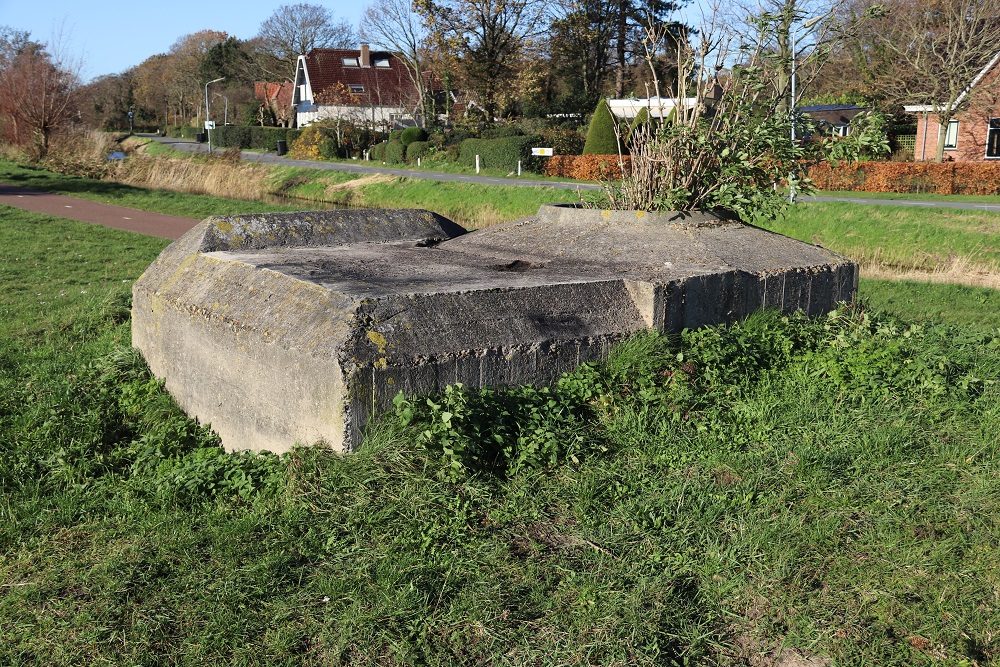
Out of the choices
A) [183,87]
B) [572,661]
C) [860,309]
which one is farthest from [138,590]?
[183,87]

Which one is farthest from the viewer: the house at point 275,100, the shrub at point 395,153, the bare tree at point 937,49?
the house at point 275,100

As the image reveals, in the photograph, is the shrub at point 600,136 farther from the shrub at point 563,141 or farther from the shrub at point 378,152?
the shrub at point 378,152

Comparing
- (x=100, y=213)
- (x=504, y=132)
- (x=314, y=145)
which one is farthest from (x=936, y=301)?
(x=314, y=145)

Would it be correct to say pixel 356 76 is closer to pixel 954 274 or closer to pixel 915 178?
pixel 915 178

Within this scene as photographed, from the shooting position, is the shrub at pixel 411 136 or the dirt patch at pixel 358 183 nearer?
the dirt patch at pixel 358 183

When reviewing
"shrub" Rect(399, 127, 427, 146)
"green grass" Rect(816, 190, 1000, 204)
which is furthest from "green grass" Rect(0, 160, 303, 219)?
"shrub" Rect(399, 127, 427, 146)

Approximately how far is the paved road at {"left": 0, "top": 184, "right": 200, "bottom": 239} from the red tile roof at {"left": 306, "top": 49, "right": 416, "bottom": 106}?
146ft

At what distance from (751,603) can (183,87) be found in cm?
8926

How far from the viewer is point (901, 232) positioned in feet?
56.0

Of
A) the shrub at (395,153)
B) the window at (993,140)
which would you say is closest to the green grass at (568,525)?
the window at (993,140)

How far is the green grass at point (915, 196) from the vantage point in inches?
903

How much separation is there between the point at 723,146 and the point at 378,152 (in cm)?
3979

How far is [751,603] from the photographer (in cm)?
338

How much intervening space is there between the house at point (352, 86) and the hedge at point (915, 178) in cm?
3801
